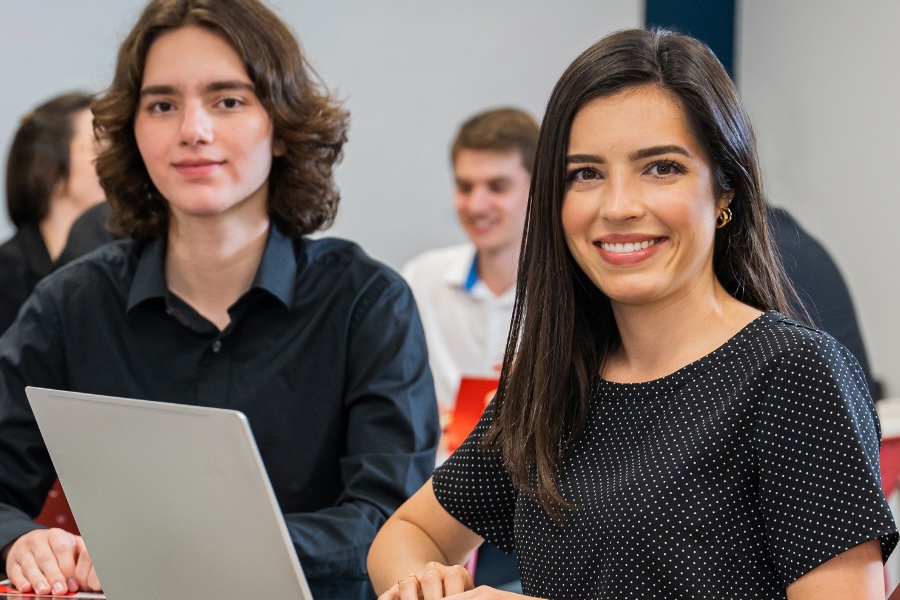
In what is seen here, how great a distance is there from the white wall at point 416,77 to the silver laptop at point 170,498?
3.10 metres

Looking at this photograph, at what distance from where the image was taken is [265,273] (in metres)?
1.89

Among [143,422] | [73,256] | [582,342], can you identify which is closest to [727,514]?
[582,342]

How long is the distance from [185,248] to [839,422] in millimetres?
1153

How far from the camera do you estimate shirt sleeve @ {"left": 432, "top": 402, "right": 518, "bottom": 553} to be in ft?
5.08

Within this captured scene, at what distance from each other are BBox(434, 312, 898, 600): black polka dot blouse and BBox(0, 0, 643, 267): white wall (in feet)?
10.1

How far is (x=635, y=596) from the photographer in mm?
1303

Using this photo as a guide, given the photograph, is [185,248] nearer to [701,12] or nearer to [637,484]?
[637,484]

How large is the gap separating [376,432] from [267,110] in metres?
0.56

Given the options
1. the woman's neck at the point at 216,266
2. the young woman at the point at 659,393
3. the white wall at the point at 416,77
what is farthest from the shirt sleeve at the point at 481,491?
the white wall at the point at 416,77

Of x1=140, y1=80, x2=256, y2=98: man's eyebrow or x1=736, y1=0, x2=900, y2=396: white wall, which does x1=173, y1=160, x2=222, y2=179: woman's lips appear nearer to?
x1=140, y1=80, x2=256, y2=98: man's eyebrow

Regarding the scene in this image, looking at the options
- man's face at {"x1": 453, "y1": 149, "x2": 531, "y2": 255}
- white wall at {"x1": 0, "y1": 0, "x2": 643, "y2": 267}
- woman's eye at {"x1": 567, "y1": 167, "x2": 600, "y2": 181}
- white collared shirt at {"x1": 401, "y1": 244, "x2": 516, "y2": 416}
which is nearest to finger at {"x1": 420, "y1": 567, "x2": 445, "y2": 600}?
woman's eye at {"x1": 567, "y1": 167, "x2": 600, "y2": 181}

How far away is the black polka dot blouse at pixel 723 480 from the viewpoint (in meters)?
1.17

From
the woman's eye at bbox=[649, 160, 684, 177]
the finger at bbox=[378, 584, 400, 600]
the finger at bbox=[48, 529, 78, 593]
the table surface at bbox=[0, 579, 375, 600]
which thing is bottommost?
the table surface at bbox=[0, 579, 375, 600]

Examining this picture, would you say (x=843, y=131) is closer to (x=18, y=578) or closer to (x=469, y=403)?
(x=469, y=403)
